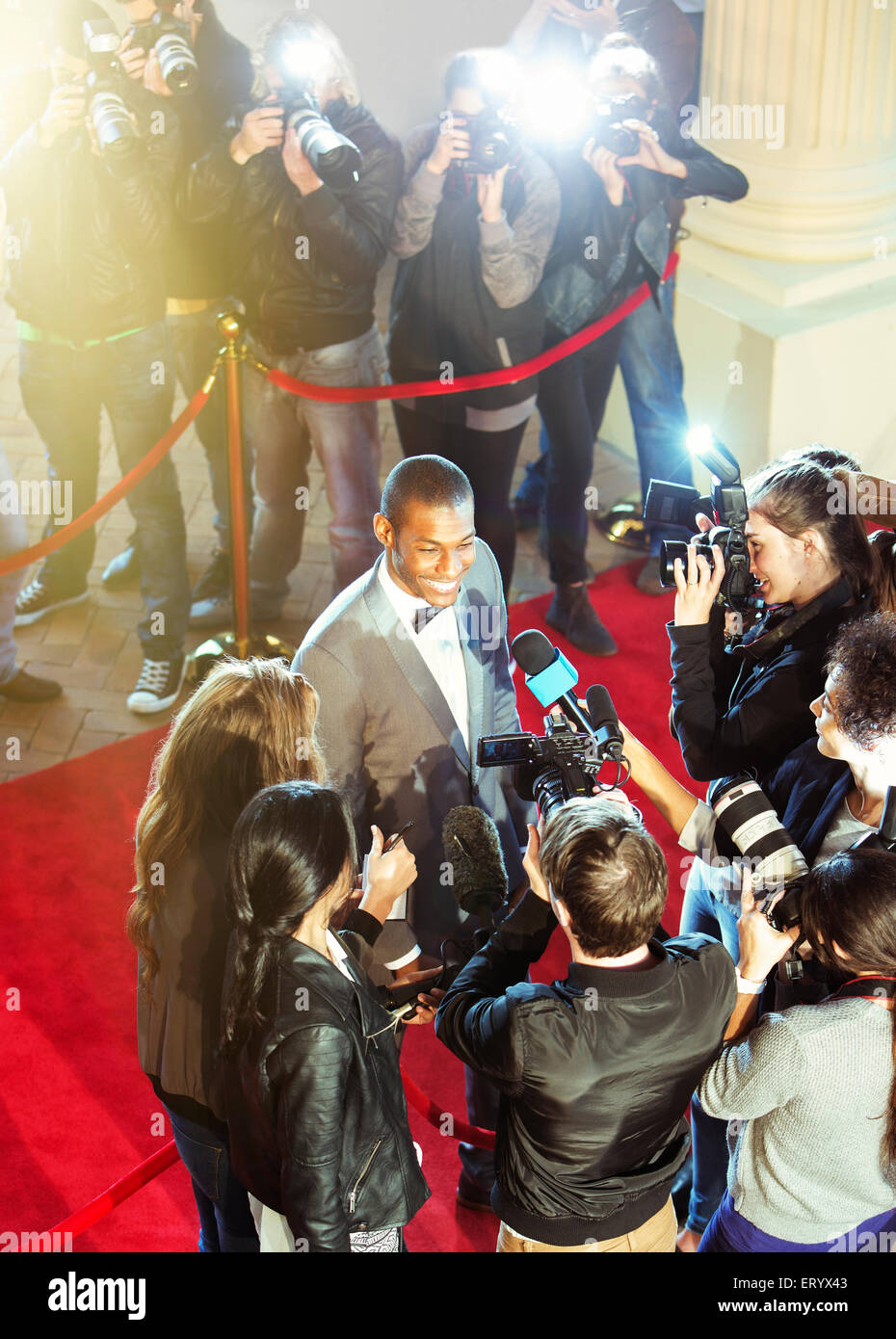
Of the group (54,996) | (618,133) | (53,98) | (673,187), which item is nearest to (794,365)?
(673,187)

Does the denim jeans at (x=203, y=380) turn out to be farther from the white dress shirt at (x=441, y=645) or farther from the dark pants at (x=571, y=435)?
the white dress shirt at (x=441, y=645)

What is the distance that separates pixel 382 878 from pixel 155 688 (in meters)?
2.53

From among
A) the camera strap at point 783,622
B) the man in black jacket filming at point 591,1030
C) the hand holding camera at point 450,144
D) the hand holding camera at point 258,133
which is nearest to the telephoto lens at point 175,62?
the hand holding camera at point 258,133

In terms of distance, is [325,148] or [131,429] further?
[131,429]

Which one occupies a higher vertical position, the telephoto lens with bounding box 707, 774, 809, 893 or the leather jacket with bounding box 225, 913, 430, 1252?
the telephoto lens with bounding box 707, 774, 809, 893

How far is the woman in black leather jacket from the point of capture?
2.02 meters

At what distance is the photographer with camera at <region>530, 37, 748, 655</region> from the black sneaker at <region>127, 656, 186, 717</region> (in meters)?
1.56

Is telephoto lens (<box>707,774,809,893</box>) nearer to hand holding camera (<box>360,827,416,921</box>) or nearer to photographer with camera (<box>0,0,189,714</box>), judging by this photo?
hand holding camera (<box>360,827,416,921</box>)

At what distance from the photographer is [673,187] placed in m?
4.80

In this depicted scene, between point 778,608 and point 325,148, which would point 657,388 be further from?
point 778,608

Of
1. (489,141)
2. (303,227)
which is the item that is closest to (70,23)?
(303,227)

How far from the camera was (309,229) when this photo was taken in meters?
4.34

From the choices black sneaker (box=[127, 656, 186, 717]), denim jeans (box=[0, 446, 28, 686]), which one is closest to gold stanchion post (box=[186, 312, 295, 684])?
black sneaker (box=[127, 656, 186, 717])
